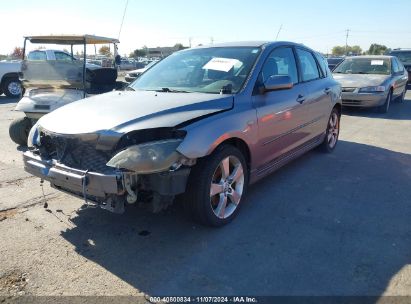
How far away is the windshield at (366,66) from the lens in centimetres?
1132

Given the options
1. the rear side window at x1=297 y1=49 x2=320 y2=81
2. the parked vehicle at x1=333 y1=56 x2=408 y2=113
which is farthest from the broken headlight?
the parked vehicle at x1=333 y1=56 x2=408 y2=113

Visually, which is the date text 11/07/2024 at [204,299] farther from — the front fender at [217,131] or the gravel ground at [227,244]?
the front fender at [217,131]

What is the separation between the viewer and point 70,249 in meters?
3.21

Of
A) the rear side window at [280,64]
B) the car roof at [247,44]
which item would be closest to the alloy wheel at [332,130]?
the rear side window at [280,64]

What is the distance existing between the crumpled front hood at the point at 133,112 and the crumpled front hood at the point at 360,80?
25.6 feet

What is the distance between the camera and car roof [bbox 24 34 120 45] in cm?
719

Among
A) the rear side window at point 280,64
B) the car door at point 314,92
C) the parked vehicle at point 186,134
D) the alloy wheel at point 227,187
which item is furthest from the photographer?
the car door at point 314,92

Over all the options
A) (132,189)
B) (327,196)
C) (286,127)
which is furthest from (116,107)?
(327,196)

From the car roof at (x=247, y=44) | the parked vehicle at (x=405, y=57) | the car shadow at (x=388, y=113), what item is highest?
the parked vehicle at (x=405, y=57)

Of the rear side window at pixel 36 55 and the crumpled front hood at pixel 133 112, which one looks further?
the rear side window at pixel 36 55

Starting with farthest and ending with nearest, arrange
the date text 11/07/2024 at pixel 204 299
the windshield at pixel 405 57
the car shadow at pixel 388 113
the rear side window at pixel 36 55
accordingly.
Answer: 1. the windshield at pixel 405 57
2. the car shadow at pixel 388 113
3. the rear side window at pixel 36 55
4. the date text 11/07/2024 at pixel 204 299

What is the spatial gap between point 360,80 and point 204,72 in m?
7.75

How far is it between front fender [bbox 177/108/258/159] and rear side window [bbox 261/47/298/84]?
2.16 ft

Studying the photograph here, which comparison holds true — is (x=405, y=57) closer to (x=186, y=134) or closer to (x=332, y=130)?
(x=332, y=130)
